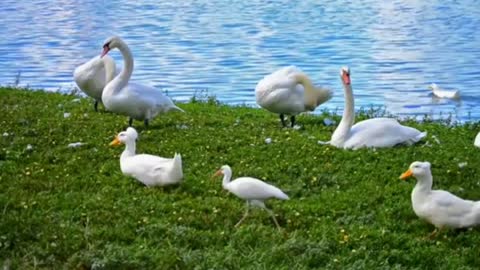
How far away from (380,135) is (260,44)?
50.9 feet

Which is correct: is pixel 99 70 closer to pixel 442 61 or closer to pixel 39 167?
pixel 39 167

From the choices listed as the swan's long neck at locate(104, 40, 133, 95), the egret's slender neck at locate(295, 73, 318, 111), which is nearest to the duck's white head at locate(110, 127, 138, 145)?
the swan's long neck at locate(104, 40, 133, 95)

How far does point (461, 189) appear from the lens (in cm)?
843

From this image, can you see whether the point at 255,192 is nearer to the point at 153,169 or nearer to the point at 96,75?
the point at 153,169

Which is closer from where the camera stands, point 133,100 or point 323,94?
point 133,100

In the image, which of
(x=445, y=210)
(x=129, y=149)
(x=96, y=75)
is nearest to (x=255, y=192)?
(x=445, y=210)

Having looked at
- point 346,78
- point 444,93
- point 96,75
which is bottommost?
point 444,93

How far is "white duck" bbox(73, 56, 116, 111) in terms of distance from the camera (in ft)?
42.2

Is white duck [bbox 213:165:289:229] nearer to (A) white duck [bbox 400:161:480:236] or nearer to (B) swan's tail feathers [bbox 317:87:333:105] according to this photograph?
(A) white duck [bbox 400:161:480:236]

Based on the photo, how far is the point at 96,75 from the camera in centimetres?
1292

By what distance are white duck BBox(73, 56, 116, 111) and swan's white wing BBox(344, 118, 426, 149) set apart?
3949 millimetres

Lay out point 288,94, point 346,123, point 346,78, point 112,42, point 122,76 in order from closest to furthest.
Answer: point 346,123
point 346,78
point 122,76
point 288,94
point 112,42

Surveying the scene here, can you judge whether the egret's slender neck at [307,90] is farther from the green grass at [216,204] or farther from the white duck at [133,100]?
the white duck at [133,100]

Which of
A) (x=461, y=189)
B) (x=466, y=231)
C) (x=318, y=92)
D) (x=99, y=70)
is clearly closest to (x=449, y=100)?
(x=318, y=92)
